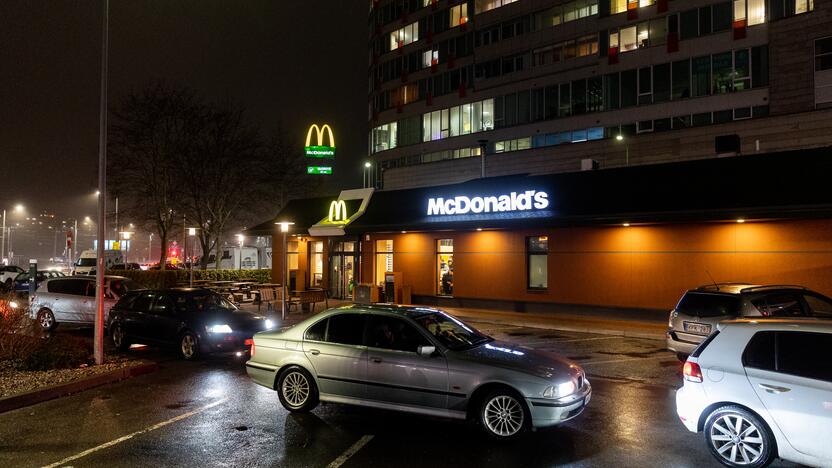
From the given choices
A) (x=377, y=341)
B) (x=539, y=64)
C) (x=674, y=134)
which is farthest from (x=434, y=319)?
(x=539, y=64)

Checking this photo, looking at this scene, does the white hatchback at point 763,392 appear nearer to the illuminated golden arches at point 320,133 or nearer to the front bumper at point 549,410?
the front bumper at point 549,410

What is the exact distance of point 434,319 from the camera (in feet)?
25.5

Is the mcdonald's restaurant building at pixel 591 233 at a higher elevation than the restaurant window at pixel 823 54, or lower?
lower

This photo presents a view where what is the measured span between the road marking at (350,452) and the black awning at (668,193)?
41.7ft

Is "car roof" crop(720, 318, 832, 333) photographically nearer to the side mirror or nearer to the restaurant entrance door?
the side mirror

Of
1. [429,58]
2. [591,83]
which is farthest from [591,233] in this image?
[429,58]

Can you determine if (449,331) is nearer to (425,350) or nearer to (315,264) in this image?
(425,350)

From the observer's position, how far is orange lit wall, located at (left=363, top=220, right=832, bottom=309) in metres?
15.5

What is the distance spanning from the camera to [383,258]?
2452cm

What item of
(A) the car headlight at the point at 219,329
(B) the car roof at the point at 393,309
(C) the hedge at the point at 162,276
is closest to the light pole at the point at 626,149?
(C) the hedge at the point at 162,276

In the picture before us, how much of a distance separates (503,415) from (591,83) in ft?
122

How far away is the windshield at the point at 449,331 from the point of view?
284 inches

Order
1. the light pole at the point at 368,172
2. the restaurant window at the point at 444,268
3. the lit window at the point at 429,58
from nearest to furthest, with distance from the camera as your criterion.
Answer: the restaurant window at the point at 444,268
the lit window at the point at 429,58
the light pole at the point at 368,172

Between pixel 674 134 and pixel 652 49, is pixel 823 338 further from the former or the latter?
pixel 652 49
